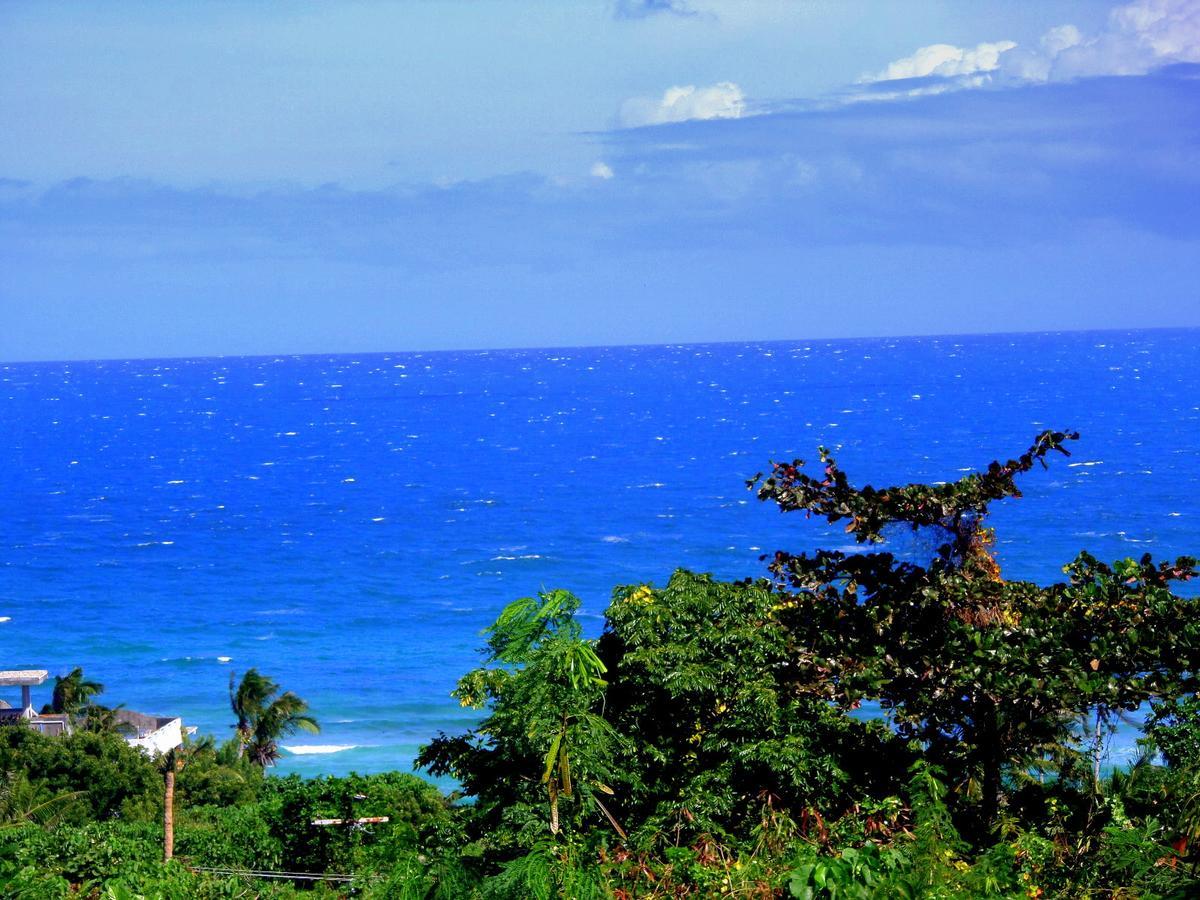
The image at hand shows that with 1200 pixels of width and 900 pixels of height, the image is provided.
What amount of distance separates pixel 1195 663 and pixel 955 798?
239cm

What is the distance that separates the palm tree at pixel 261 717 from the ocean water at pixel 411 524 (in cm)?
202

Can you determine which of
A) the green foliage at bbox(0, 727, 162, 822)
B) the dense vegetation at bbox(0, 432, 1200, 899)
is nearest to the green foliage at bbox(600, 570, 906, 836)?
the dense vegetation at bbox(0, 432, 1200, 899)

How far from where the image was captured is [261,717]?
4378cm

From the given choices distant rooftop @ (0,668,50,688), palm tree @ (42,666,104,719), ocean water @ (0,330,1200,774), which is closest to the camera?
palm tree @ (42,666,104,719)

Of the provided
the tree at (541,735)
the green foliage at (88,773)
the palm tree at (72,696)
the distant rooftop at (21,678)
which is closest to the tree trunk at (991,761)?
the tree at (541,735)

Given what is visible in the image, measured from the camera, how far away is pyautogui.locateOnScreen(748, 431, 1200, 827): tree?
1165cm

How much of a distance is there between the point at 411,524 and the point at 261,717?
5852 centimetres

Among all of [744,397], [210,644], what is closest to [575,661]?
[210,644]

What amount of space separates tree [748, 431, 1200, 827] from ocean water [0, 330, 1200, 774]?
114ft

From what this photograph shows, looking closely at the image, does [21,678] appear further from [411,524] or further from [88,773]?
[411,524]

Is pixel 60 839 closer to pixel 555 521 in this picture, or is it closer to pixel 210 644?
pixel 210 644

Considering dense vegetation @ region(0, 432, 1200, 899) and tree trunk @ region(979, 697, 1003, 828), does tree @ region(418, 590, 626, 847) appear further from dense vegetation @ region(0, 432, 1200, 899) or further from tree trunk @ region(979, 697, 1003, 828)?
tree trunk @ region(979, 697, 1003, 828)

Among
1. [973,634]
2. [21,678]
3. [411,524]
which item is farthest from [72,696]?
[411,524]

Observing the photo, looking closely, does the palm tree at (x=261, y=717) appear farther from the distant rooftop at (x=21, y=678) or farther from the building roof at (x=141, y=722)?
the distant rooftop at (x=21, y=678)
